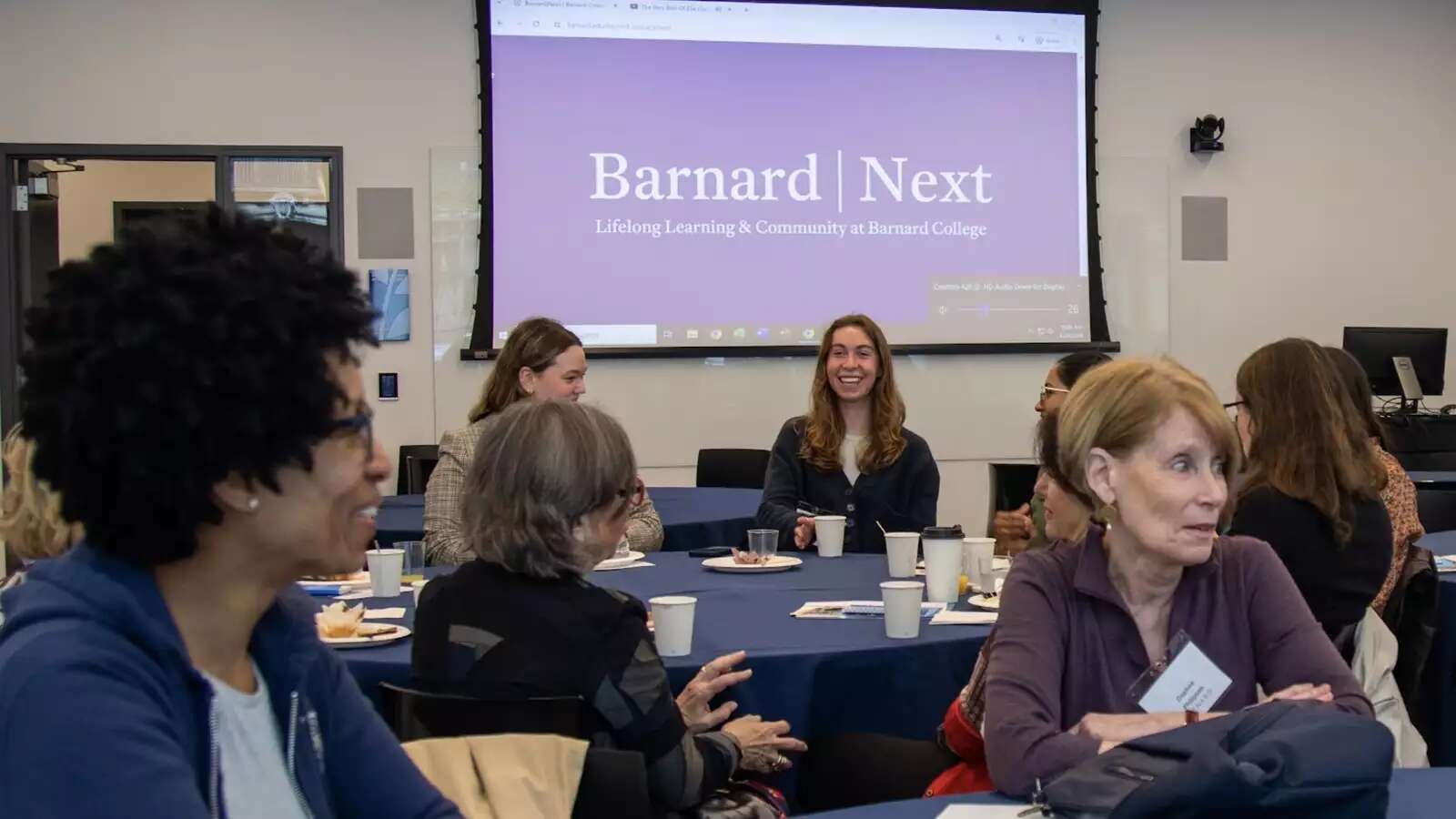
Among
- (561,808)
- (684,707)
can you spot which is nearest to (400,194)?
(684,707)

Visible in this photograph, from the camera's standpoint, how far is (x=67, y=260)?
105 cm

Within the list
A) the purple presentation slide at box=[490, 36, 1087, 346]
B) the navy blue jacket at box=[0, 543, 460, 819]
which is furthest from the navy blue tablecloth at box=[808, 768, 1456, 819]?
the purple presentation slide at box=[490, 36, 1087, 346]

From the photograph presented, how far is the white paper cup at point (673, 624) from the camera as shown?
252 centimetres

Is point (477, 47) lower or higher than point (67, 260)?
higher

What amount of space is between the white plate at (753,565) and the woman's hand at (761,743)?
1.07 m

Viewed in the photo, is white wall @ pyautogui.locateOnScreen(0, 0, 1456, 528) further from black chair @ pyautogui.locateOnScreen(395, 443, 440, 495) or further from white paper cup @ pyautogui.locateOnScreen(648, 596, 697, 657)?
white paper cup @ pyautogui.locateOnScreen(648, 596, 697, 657)

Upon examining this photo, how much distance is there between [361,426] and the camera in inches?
46.1

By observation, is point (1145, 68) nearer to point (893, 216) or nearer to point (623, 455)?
point (893, 216)

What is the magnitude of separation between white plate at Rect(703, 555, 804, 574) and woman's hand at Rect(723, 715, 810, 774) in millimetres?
1067

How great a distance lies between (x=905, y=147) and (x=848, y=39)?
2.08 feet

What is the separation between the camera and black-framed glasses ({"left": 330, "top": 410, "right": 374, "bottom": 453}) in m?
1.14

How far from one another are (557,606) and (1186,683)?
912mm

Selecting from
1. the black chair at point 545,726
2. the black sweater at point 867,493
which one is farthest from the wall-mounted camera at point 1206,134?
the black chair at point 545,726

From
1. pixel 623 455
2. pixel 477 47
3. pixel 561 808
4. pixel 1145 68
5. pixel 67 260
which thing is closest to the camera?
pixel 67 260
